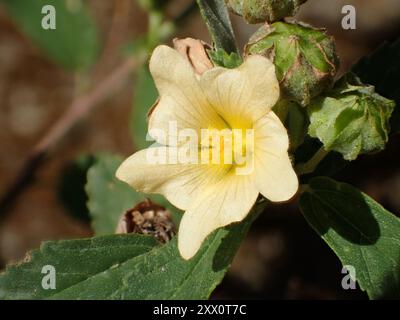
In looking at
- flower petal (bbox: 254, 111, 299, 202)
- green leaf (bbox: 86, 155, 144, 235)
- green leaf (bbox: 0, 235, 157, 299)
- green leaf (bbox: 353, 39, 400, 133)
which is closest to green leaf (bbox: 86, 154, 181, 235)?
green leaf (bbox: 86, 155, 144, 235)

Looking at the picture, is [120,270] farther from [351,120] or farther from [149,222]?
[351,120]

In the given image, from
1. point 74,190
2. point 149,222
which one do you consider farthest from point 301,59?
point 74,190

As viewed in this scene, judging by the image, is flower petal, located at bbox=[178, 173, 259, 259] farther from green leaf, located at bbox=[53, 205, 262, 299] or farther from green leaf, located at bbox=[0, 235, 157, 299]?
green leaf, located at bbox=[0, 235, 157, 299]

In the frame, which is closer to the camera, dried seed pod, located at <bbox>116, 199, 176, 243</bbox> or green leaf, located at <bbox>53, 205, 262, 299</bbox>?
green leaf, located at <bbox>53, 205, 262, 299</bbox>

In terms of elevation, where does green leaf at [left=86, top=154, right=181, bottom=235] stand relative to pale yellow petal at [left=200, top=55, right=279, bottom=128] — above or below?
below

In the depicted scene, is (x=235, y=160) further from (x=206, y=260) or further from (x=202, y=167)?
(x=206, y=260)

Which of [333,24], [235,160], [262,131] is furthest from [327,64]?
[333,24]
